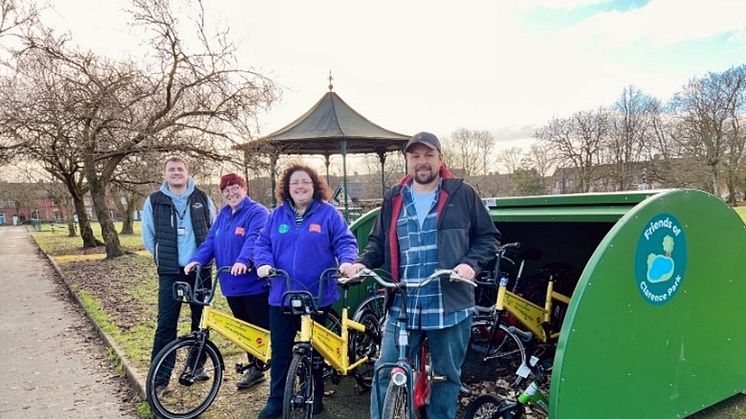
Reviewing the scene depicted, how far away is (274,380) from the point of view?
3.68 metres

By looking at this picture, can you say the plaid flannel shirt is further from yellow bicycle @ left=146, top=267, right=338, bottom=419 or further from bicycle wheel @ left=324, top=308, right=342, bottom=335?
yellow bicycle @ left=146, top=267, right=338, bottom=419

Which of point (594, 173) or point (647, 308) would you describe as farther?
point (594, 173)

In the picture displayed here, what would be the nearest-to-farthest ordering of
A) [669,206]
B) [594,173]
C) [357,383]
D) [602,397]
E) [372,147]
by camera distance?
1. [602,397]
2. [669,206]
3. [357,383]
4. [372,147]
5. [594,173]

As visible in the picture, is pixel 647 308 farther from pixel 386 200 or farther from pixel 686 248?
pixel 386 200

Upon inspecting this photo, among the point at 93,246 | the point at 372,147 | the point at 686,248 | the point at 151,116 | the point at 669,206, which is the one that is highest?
the point at 151,116

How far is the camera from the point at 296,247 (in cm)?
353

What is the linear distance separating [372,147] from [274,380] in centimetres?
1056

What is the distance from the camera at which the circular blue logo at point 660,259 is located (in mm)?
2895

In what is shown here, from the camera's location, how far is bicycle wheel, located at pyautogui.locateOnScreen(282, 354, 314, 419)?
10.5ft

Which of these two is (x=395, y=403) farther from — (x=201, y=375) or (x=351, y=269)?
(x=201, y=375)

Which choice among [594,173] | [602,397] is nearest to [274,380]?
[602,397]

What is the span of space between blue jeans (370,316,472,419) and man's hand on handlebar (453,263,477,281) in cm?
37

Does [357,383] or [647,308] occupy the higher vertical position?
[647,308]

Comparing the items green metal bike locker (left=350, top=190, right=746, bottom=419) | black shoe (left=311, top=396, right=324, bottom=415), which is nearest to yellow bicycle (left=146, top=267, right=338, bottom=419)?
black shoe (left=311, top=396, right=324, bottom=415)
